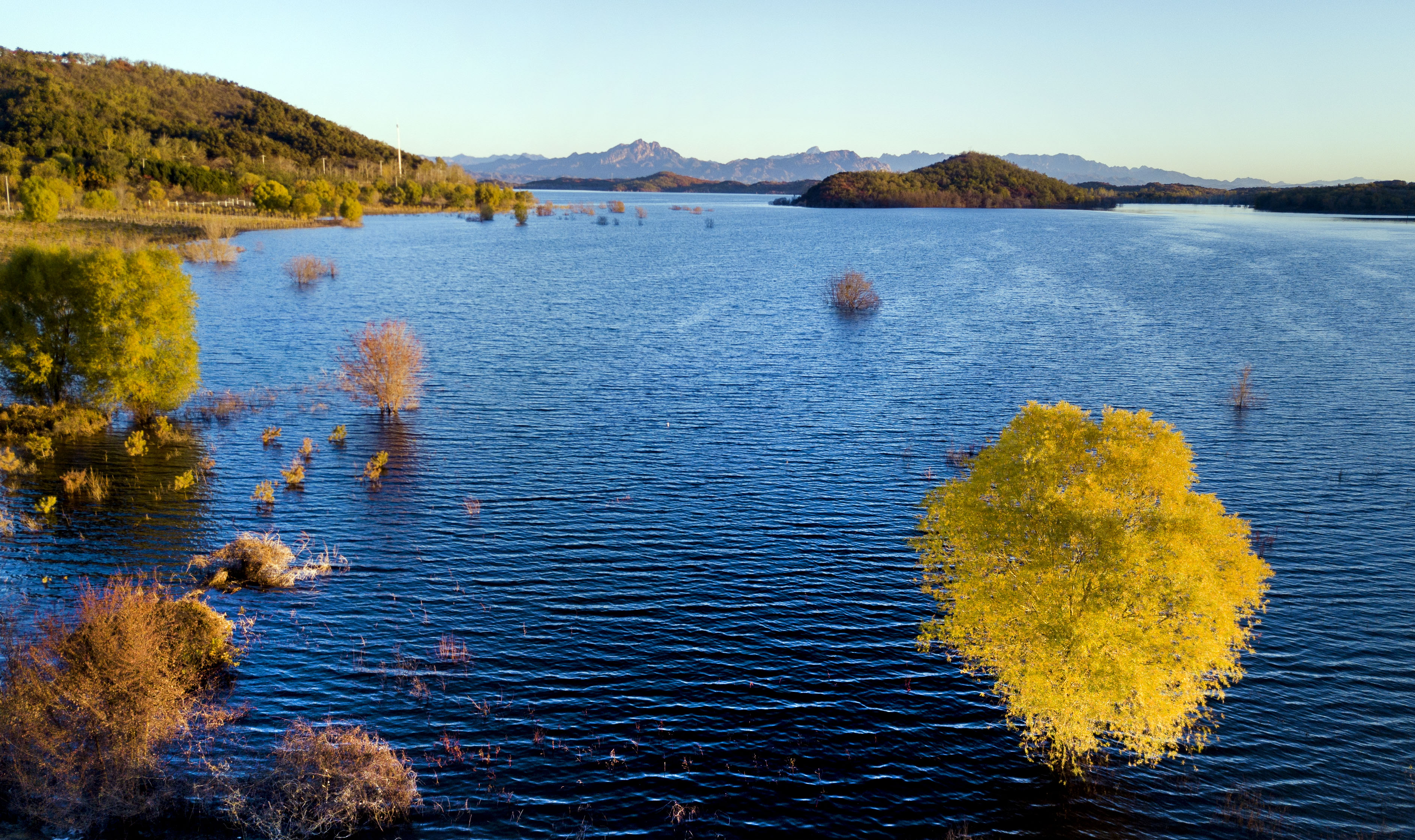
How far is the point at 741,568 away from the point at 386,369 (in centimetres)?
3314

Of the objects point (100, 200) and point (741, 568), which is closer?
point (741, 568)

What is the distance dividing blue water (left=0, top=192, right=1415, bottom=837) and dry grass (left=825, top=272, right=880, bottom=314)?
1392 centimetres

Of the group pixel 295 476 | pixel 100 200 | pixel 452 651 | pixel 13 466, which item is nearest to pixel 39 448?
pixel 13 466

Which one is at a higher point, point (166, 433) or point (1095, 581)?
point (1095, 581)

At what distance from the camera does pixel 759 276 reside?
449 ft

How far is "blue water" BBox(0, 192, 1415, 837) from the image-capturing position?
76.5 feet

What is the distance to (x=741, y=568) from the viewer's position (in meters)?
36.2

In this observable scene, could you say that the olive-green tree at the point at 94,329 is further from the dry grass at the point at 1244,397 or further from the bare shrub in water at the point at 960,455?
the dry grass at the point at 1244,397

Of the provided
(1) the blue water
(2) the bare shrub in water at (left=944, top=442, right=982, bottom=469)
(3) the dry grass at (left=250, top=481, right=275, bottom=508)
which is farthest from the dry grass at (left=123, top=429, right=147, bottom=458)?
(2) the bare shrub in water at (left=944, top=442, right=982, bottom=469)

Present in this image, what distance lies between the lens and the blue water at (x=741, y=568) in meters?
23.3

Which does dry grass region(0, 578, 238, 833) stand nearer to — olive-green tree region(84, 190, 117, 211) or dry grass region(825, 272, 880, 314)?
dry grass region(825, 272, 880, 314)

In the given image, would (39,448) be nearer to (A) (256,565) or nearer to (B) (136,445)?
(B) (136,445)

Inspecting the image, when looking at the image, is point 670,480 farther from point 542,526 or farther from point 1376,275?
point 1376,275

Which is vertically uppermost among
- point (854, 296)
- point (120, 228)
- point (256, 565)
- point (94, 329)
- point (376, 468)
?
A: point (120, 228)
